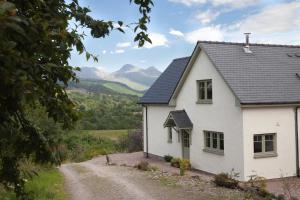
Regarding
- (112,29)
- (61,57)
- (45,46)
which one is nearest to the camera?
(45,46)

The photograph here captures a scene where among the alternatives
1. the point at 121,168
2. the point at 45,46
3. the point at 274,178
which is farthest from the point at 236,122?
the point at 45,46

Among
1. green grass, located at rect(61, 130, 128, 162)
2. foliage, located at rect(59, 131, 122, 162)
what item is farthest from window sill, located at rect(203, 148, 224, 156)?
green grass, located at rect(61, 130, 128, 162)

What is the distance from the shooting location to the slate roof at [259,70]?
19.7 meters

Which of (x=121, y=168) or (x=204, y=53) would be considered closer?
(x=204, y=53)

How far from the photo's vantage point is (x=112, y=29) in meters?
4.80

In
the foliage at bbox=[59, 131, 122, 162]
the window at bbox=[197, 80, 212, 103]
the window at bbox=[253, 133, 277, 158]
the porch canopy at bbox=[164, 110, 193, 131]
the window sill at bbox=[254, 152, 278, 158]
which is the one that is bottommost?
the foliage at bbox=[59, 131, 122, 162]

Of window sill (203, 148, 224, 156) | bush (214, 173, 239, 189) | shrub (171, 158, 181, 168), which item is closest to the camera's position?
bush (214, 173, 239, 189)

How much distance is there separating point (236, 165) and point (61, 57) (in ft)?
55.5

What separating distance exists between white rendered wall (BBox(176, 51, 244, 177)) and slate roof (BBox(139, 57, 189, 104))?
247 centimetres

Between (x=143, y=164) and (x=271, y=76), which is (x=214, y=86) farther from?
(x=143, y=164)

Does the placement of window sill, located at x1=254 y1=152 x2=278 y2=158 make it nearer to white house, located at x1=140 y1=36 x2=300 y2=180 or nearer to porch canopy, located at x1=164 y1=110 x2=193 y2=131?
white house, located at x1=140 y1=36 x2=300 y2=180

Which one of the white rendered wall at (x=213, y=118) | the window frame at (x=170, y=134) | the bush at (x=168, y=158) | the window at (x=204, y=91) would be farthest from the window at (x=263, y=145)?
the window frame at (x=170, y=134)

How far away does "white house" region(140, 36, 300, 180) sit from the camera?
19.4 m

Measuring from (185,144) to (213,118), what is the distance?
4058 millimetres
